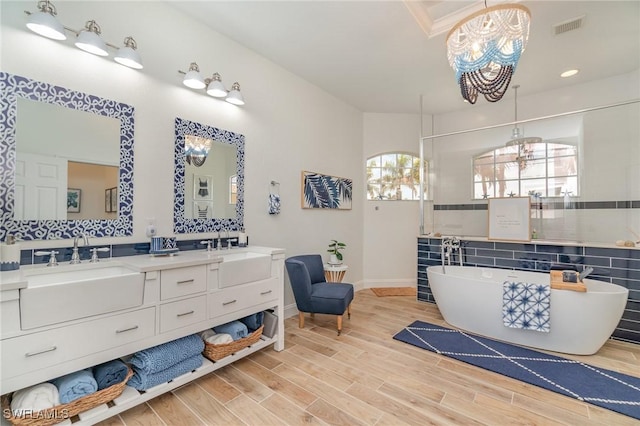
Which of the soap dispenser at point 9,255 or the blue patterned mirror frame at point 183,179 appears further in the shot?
the blue patterned mirror frame at point 183,179

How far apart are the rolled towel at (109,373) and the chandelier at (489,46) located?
2.99m

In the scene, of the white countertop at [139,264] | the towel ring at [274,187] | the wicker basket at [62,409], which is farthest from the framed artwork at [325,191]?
the wicker basket at [62,409]

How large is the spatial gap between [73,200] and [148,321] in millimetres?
972

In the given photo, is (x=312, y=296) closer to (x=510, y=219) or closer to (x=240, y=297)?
(x=240, y=297)

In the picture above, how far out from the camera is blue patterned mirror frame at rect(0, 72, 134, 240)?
1.66m

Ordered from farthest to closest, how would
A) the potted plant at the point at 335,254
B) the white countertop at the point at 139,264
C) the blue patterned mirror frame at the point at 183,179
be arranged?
the potted plant at the point at 335,254 < the blue patterned mirror frame at the point at 183,179 < the white countertop at the point at 139,264

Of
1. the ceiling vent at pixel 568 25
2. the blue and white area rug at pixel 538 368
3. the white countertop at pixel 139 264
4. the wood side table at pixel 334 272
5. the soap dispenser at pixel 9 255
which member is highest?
the ceiling vent at pixel 568 25

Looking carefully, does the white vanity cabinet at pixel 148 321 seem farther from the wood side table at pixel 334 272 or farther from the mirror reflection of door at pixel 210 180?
the wood side table at pixel 334 272

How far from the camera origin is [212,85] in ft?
8.36

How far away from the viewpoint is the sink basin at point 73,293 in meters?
1.36

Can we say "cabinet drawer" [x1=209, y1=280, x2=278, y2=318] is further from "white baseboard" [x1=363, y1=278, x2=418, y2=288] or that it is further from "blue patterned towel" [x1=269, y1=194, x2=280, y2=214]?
"white baseboard" [x1=363, y1=278, x2=418, y2=288]

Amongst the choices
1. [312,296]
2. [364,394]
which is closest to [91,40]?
[312,296]

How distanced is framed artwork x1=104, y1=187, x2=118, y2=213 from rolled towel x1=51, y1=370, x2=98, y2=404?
1052 mm

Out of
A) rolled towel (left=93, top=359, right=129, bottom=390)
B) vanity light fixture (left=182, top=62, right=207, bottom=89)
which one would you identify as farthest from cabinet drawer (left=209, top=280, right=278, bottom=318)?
vanity light fixture (left=182, top=62, right=207, bottom=89)
